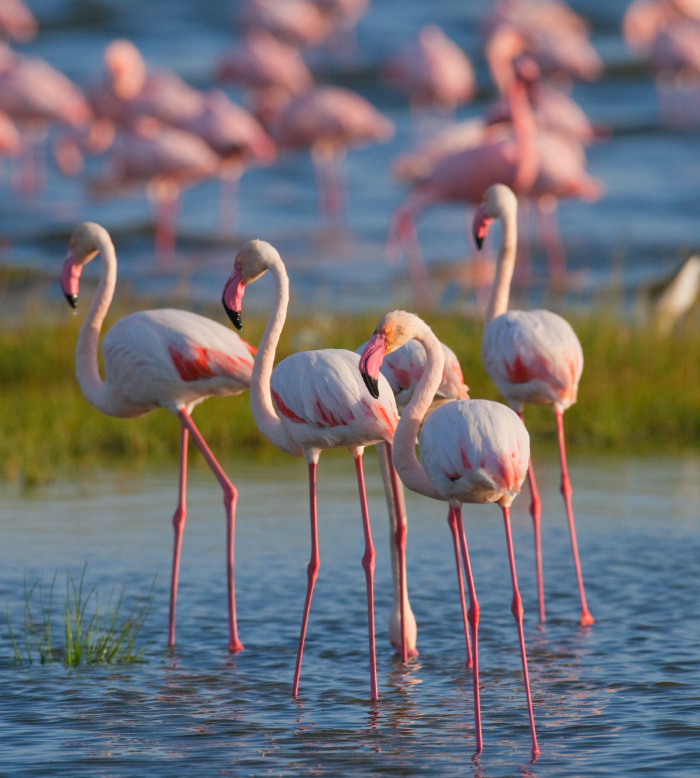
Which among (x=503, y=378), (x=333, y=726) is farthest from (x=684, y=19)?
(x=333, y=726)

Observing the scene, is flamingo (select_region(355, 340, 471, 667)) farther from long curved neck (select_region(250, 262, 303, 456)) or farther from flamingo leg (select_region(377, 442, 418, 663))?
long curved neck (select_region(250, 262, 303, 456))

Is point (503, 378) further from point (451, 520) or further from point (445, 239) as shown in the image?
point (445, 239)

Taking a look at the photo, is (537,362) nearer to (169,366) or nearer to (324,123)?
(169,366)

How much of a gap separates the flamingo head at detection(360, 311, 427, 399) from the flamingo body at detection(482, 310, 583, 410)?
3.92ft

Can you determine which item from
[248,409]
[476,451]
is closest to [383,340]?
[476,451]

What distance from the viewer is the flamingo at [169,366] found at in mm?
5707

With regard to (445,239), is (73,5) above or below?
above

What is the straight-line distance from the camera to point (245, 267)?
5164 mm

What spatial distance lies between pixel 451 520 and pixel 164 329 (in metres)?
1.38

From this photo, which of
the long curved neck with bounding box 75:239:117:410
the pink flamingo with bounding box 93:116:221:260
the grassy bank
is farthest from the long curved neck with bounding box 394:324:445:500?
the pink flamingo with bounding box 93:116:221:260

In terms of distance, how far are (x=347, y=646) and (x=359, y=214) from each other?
47.5 feet

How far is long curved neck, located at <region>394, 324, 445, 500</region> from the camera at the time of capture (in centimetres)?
458

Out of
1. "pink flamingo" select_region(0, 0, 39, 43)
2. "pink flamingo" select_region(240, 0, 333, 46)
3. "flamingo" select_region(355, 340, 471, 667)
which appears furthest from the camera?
"pink flamingo" select_region(0, 0, 39, 43)

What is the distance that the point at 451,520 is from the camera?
17.4 ft
